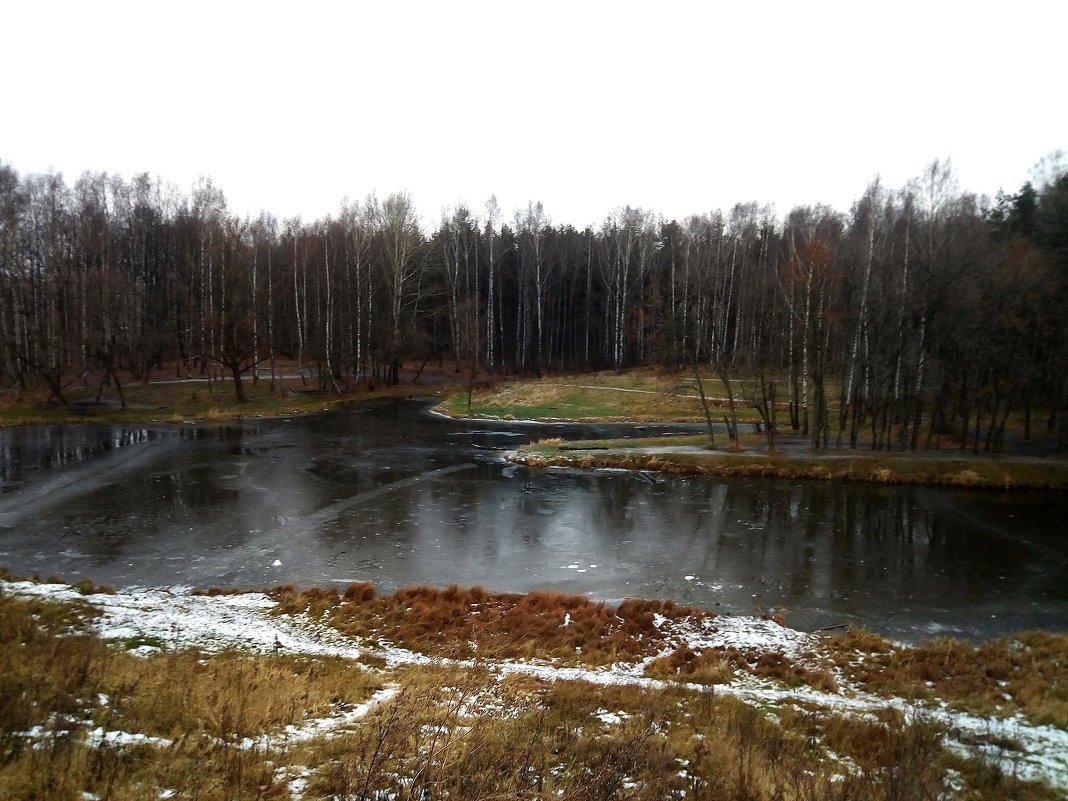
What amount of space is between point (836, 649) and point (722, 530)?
27.6 ft

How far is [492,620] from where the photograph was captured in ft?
39.9

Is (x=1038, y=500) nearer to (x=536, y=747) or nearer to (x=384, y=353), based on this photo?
(x=536, y=747)

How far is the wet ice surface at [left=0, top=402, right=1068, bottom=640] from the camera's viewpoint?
47.1 ft

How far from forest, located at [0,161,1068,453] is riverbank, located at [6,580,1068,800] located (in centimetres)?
1972

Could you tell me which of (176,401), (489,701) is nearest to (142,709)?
(489,701)

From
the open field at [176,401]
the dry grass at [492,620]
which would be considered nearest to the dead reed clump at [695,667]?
the dry grass at [492,620]

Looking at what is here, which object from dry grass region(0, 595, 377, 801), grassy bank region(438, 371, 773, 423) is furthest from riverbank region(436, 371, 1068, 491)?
dry grass region(0, 595, 377, 801)

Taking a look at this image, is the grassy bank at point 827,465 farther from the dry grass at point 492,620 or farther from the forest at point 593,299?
the dry grass at point 492,620

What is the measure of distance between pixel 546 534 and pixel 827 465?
46.6 ft

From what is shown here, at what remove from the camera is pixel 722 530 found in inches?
760

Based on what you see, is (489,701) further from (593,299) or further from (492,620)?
(593,299)

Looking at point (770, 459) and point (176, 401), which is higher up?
point (176, 401)

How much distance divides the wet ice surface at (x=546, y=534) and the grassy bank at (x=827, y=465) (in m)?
1.15

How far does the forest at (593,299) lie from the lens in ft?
90.4
